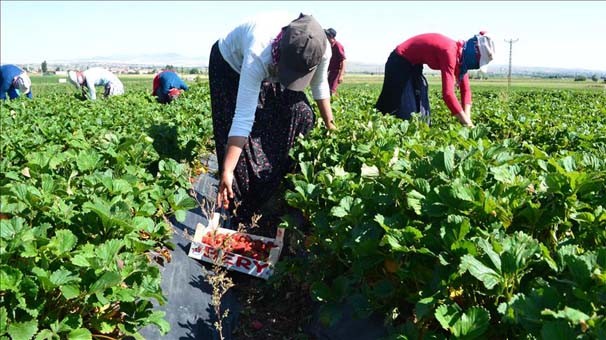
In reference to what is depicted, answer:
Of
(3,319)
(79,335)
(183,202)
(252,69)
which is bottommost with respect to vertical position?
(79,335)

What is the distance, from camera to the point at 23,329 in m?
1.83

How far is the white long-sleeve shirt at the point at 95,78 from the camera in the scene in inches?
465

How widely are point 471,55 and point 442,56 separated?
9.4 inches

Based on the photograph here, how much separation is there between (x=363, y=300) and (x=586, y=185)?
0.83 meters

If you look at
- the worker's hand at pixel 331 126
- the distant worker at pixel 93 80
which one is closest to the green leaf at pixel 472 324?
the worker's hand at pixel 331 126

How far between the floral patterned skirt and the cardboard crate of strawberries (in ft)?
1.90

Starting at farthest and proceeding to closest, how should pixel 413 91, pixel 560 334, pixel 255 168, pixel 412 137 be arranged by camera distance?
1. pixel 413 91
2. pixel 255 168
3. pixel 412 137
4. pixel 560 334

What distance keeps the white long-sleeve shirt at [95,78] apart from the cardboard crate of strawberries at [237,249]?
339 inches

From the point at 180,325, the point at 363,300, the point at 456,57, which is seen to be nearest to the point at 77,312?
the point at 180,325

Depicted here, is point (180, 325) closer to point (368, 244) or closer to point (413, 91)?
point (368, 244)

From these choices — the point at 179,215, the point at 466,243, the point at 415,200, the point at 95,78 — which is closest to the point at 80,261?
the point at 179,215

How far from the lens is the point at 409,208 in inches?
82.7

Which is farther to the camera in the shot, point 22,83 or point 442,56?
point 22,83

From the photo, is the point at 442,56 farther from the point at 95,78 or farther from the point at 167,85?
the point at 95,78
